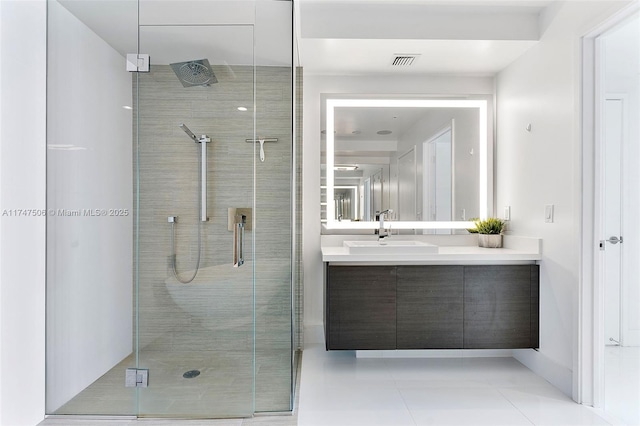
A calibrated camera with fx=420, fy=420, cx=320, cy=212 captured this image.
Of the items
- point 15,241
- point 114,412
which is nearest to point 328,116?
point 15,241

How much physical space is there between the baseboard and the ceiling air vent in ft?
7.27

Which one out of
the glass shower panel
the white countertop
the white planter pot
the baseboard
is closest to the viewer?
the glass shower panel

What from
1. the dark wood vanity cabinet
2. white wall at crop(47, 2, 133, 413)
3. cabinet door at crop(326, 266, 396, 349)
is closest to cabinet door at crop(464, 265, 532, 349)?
the dark wood vanity cabinet

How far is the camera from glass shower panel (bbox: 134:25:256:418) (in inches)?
85.1

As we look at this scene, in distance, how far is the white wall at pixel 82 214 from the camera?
2277mm

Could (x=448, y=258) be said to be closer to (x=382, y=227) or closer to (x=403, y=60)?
(x=382, y=227)

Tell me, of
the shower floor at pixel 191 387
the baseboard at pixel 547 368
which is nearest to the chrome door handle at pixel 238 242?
the shower floor at pixel 191 387

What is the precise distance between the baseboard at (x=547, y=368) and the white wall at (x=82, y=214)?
8.37ft

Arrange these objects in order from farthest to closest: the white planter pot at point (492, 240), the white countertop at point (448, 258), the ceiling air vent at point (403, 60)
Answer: the white planter pot at point (492, 240) → the ceiling air vent at point (403, 60) → the white countertop at point (448, 258)

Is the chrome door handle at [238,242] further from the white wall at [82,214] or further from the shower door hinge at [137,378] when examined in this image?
the shower door hinge at [137,378]

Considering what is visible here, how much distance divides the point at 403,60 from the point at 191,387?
256 cm

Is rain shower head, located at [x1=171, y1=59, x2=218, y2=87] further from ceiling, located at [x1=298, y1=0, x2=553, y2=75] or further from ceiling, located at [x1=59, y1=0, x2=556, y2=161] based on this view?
ceiling, located at [x1=298, y1=0, x2=553, y2=75]

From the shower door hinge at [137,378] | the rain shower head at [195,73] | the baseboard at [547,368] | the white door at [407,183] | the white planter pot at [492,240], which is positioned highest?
the rain shower head at [195,73]

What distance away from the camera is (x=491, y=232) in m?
3.20
